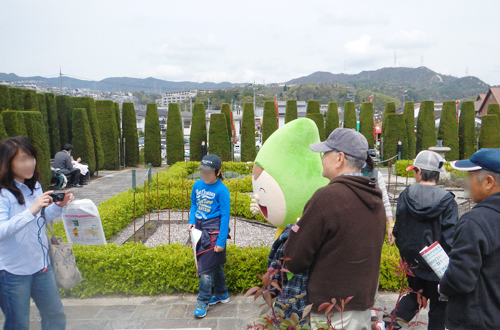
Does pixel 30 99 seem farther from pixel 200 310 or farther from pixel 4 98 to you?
pixel 200 310

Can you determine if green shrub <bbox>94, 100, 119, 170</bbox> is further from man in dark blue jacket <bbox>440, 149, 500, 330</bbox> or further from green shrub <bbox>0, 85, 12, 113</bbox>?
man in dark blue jacket <bbox>440, 149, 500, 330</bbox>

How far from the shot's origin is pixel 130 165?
61.0 ft

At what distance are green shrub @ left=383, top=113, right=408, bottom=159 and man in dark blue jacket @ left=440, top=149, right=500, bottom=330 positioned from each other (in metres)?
17.4

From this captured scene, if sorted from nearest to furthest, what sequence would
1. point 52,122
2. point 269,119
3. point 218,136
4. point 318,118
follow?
point 52,122 < point 218,136 < point 318,118 < point 269,119

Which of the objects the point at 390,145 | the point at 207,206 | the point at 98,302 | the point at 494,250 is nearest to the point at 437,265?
the point at 494,250

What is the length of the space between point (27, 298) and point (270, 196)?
2.01 m

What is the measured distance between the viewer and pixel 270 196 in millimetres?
3324

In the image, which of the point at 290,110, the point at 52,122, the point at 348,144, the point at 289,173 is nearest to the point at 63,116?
the point at 52,122

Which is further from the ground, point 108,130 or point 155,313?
point 108,130

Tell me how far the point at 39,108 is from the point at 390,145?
15.8m

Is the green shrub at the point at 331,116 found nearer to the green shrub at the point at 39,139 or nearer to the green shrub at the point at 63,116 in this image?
the green shrub at the point at 63,116

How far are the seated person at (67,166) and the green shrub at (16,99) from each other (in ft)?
7.04

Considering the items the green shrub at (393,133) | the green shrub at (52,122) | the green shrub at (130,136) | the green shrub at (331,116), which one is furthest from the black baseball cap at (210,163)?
the green shrub at (393,133)

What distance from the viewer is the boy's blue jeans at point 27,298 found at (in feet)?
8.05
